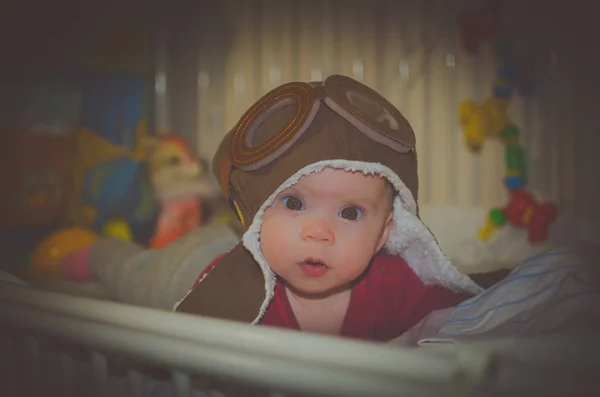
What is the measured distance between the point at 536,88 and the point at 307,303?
2.80ft

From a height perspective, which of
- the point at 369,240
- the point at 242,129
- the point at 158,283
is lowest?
the point at 158,283

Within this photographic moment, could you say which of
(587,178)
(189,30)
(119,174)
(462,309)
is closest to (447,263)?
→ (462,309)

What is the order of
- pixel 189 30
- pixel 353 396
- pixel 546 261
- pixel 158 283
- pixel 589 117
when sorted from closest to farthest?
pixel 353 396
pixel 546 261
pixel 158 283
pixel 589 117
pixel 189 30

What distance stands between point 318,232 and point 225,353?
200 millimetres

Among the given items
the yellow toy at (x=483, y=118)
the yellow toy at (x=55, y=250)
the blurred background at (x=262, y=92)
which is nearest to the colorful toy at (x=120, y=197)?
the blurred background at (x=262, y=92)

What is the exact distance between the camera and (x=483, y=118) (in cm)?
125

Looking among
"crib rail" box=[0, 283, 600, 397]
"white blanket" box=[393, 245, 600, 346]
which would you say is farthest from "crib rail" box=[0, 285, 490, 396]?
"white blanket" box=[393, 245, 600, 346]

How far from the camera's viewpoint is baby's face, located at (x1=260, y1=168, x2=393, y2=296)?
22.1 inches

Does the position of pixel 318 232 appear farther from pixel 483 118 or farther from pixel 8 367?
pixel 483 118

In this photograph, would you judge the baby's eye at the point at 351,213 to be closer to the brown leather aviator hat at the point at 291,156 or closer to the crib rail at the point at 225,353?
the brown leather aviator hat at the point at 291,156

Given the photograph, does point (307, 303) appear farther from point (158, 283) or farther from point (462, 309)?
point (158, 283)

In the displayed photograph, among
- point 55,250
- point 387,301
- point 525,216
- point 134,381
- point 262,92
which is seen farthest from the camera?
point 262,92

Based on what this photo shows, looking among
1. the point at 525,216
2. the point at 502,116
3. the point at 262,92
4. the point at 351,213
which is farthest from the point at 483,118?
the point at 351,213

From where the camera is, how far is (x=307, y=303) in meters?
0.65
